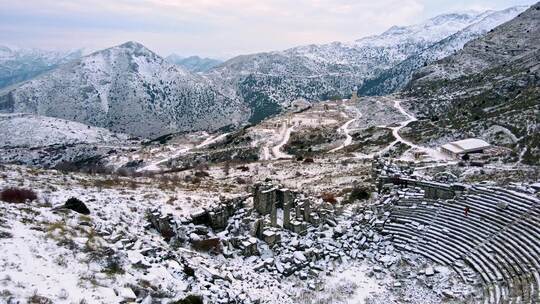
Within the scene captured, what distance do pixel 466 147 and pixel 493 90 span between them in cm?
5342

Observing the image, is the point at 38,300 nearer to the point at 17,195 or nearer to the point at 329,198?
the point at 17,195

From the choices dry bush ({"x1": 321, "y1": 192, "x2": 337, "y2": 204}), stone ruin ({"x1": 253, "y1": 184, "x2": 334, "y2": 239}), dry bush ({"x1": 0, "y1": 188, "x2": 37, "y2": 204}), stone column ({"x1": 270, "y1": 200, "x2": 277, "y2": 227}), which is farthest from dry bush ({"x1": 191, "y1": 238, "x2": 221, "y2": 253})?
dry bush ({"x1": 321, "y1": 192, "x2": 337, "y2": 204})

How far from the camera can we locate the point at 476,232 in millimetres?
26688

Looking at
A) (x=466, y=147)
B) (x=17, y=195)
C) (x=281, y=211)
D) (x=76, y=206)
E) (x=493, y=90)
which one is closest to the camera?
(x=17, y=195)

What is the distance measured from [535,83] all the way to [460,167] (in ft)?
225

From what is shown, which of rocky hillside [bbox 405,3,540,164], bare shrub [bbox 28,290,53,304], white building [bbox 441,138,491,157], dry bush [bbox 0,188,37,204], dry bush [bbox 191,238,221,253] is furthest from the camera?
rocky hillside [bbox 405,3,540,164]

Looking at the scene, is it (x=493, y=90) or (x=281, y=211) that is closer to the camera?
(x=281, y=211)

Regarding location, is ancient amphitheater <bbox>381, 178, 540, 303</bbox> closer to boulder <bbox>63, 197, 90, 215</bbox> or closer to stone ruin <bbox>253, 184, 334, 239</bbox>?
stone ruin <bbox>253, 184, 334, 239</bbox>

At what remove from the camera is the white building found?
5684cm

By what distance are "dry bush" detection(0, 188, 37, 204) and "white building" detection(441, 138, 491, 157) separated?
51389 mm

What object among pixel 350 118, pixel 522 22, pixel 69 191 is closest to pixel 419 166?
pixel 69 191

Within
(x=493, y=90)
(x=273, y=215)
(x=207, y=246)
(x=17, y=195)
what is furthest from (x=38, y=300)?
(x=493, y=90)

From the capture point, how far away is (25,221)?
1986 centimetres

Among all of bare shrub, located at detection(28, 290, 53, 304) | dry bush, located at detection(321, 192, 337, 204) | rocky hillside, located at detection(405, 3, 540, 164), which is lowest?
dry bush, located at detection(321, 192, 337, 204)
